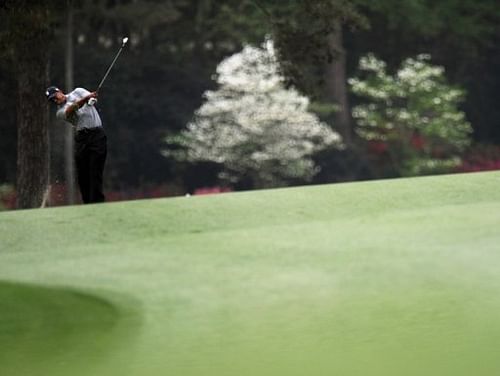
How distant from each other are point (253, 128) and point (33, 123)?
28.2ft

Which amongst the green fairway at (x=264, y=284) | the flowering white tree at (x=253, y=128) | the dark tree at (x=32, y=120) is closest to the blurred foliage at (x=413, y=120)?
the flowering white tree at (x=253, y=128)

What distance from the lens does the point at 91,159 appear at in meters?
11.9

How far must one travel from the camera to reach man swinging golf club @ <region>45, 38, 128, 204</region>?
37.8ft

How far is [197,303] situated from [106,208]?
288cm

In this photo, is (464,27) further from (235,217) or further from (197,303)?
(197,303)

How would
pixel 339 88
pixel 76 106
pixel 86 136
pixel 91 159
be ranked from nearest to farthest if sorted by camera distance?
pixel 76 106 → pixel 86 136 → pixel 91 159 → pixel 339 88

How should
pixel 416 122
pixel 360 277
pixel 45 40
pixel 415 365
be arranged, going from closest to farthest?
pixel 415 365 < pixel 360 277 < pixel 45 40 < pixel 416 122

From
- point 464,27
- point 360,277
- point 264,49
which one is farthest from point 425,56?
point 360,277

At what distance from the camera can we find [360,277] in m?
8.03

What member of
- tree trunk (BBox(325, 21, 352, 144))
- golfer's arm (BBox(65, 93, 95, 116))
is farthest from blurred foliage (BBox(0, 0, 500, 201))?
golfer's arm (BBox(65, 93, 95, 116))

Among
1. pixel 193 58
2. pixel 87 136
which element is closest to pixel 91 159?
pixel 87 136

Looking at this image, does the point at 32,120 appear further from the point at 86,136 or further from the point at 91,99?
the point at 91,99

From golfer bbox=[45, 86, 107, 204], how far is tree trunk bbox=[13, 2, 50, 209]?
5.83 metres

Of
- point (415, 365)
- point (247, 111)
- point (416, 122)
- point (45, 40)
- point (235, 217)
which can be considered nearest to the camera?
point (415, 365)
